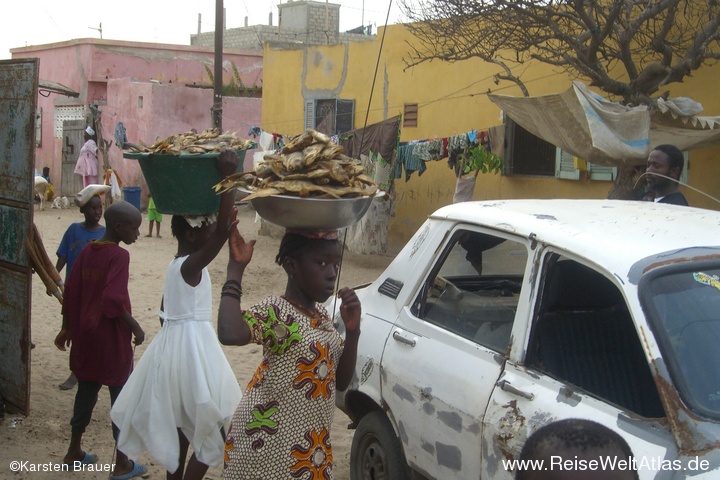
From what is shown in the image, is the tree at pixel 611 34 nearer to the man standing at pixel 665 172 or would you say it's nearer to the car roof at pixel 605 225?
the man standing at pixel 665 172

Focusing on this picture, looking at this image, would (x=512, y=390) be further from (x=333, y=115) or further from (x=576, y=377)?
(x=333, y=115)

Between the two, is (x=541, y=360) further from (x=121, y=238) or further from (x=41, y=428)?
(x=41, y=428)

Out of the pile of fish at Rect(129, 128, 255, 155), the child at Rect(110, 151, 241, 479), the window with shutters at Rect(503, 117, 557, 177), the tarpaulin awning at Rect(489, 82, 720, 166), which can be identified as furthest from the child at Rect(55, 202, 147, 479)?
the window with shutters at Rect(503, 117, 557, 177)

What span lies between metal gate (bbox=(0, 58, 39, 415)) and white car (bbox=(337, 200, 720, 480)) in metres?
2.35

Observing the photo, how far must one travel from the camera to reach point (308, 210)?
103 inches

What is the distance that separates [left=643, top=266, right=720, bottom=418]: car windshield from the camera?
2.35 metres

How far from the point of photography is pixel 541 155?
10.4 metres

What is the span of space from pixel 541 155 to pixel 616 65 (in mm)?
1642

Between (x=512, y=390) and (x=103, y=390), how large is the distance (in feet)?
14.5

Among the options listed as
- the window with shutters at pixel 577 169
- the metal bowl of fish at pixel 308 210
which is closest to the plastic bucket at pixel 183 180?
the metal bowl of fish at pixel 308 210

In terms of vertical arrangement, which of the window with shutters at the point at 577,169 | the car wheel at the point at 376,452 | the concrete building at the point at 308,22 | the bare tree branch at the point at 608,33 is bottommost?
the car wheel at the point at 376,452

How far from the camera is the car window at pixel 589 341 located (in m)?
2.96

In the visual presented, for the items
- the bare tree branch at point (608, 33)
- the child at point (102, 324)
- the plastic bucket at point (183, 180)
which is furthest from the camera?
the bare tree branch at point (608, 33)

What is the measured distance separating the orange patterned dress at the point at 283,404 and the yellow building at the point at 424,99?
5.66 metres
